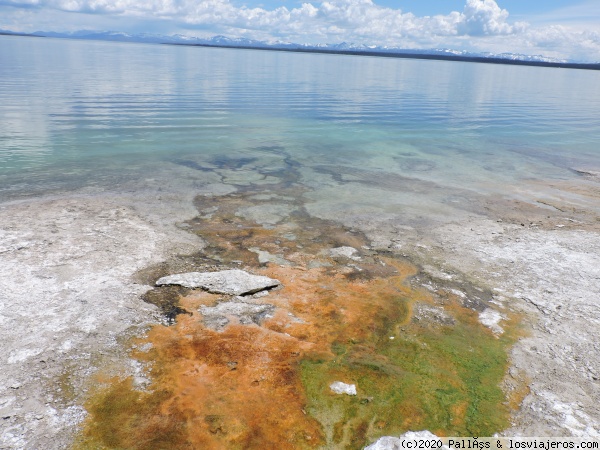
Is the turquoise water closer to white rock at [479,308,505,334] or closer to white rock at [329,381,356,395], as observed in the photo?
white rock at [479,308,505,334]

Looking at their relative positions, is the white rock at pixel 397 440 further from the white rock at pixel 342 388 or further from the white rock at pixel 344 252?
the white rock at pixel 344 252

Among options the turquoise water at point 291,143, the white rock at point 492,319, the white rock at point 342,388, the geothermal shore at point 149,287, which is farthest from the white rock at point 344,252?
the white rock at point 342,388

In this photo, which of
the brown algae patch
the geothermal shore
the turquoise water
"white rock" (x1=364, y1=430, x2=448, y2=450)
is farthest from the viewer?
the turquoise water

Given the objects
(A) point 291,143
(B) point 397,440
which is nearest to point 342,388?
(B) point 397,440

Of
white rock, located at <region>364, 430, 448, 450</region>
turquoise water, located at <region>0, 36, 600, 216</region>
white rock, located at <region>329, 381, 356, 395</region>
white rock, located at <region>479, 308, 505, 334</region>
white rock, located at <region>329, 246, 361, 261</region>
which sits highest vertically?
turquoise water, located at <region>0, 36, 600, 216</region>

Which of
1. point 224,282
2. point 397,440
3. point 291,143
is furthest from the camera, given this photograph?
point 291,143

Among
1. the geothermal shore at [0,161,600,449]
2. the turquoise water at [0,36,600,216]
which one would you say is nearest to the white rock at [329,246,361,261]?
the geothermal shore at [0,161,600,449]

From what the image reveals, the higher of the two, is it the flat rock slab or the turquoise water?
the turquoise water

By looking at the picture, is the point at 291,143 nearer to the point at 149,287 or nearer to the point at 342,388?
the point at 149,287
